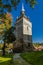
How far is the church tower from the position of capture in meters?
53.0

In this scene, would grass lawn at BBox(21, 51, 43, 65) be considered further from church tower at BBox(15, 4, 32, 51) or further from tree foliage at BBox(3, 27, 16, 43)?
church tower at BBox(15, 4, 32, 51)

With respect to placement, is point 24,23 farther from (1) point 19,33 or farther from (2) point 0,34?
(2) point 0,34

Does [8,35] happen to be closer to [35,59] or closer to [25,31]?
[35,59]

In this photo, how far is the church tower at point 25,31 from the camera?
52969 millimetres

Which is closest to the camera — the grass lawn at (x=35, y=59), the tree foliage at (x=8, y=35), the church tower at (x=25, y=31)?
the grass lawn at (x=35, y=59)

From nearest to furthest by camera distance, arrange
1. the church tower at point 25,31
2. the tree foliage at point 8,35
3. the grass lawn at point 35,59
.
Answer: the grass lawn at point 35,59
the tree foliage at point 8,35
the church tower at point 25,31

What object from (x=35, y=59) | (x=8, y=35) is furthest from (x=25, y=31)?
(x=35, y=59)

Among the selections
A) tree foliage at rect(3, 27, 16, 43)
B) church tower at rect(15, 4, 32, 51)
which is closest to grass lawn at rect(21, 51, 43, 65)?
tree foliage at rect(3, 27, 16, 43)

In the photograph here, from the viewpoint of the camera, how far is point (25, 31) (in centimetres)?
5375

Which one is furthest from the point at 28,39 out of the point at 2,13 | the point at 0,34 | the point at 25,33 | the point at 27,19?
the point at 2,13

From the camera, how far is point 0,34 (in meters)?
35.5

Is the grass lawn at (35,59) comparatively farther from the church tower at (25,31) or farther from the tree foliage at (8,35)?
the church tower at (25,31)

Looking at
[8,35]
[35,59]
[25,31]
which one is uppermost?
[25,31]

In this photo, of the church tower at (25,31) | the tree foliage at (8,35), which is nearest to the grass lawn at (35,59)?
the tree foliage at (8,35)
